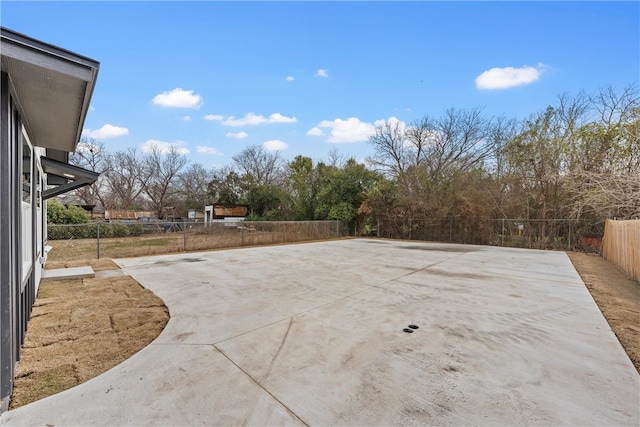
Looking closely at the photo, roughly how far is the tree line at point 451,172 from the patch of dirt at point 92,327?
5195mm

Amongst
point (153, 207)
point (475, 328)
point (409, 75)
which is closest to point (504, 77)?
point (409, 75)

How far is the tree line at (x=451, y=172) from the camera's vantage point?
37.6ft

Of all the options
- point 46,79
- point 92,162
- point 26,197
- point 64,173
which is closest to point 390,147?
point 64,173

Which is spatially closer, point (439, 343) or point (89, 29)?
point (439, 343)

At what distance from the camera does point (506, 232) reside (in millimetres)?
15242

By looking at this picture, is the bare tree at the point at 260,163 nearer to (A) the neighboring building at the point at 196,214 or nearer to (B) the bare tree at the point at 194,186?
(B) the bare tree at the point at 194,186

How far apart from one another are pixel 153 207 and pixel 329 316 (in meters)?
37.7

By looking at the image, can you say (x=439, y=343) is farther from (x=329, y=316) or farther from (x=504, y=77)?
(x=504, y=77)

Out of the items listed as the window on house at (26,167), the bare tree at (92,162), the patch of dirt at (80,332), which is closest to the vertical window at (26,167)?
the window on house at (26,167)

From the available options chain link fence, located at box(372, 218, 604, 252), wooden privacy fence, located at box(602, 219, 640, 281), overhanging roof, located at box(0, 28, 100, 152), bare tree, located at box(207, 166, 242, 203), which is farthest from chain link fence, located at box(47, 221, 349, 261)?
wooden privacy fence, located at box(602, 219, 640, 281)

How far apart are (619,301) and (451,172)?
14453mm

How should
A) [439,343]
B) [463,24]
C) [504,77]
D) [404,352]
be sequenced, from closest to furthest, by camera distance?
[404,352]
[439,343]
[463,24]
[504,77]

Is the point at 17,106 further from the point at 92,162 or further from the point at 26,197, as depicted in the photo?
the point at 92,162

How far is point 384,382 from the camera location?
2.29 metres
